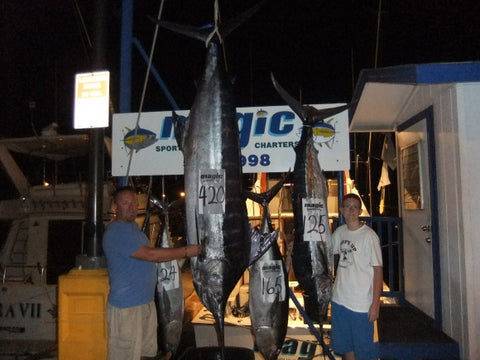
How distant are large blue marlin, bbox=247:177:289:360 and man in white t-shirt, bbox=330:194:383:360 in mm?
457

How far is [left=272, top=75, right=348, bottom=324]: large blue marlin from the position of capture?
2.36m

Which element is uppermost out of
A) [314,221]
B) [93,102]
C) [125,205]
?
[93,102]

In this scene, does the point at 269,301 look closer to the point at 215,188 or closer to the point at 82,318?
the point at 215,188

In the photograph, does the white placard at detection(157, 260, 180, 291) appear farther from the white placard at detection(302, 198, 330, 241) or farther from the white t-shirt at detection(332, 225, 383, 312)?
the white t-shirt at detection(332, 225, 383, 312)

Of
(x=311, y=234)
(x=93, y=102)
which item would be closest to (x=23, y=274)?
(x=93, y=102)

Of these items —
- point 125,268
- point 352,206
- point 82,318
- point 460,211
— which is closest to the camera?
point 125,268

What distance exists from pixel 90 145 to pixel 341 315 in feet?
7.95

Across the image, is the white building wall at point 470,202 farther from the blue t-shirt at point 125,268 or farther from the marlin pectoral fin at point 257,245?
the blue t-shirt at point 125,268

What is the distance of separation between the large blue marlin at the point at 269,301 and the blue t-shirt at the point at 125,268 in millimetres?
740

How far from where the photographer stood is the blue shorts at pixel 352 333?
2578mm

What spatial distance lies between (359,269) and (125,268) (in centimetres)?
155

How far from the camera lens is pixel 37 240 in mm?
5383

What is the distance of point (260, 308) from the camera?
238 cm

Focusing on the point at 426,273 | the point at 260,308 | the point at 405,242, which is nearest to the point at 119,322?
the point at 260,308
